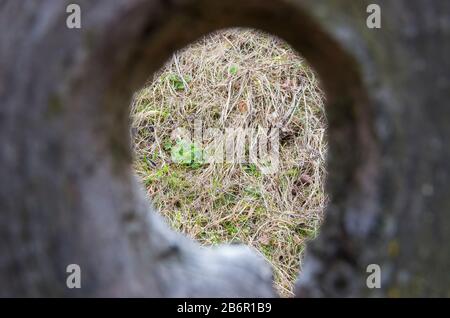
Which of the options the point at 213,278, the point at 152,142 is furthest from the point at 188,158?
the point at 213,278

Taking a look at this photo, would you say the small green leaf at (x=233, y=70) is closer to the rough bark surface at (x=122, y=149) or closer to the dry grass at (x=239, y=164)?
the dry grass at (x=239, y=164)

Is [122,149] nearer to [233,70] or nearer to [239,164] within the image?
[239,164]

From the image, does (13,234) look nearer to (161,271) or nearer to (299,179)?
(161,271)

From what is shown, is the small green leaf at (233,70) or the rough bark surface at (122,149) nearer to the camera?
the rough bark surface at (122,149)

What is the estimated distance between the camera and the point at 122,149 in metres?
0.80

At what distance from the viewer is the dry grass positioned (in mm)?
2666

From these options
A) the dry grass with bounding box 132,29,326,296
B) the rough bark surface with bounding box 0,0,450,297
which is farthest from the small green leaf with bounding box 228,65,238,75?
the rough bark surface with bounding box 0,0,450,297

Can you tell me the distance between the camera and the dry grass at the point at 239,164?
8.75ft

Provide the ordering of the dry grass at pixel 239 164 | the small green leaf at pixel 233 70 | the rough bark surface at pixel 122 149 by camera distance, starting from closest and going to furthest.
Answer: the rough bark surface at pixel 122 149, the dry grass at pixel 239 164, the small green leaf at pixel 233 70

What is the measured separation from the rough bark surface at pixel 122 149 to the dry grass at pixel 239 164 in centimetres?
166

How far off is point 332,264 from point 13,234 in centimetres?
45

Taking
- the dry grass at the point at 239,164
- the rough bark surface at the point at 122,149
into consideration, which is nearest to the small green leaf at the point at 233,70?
the dry grass at the point at 239,164

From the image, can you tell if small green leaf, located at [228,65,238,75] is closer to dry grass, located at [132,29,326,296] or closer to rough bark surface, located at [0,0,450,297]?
dry grass, located at [132,29,326,296]
